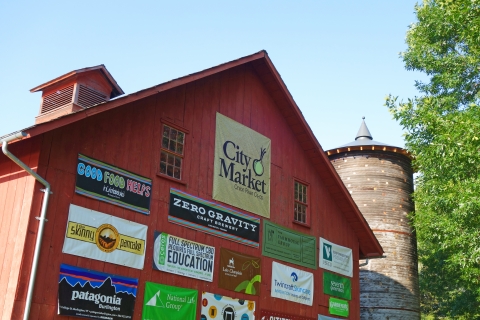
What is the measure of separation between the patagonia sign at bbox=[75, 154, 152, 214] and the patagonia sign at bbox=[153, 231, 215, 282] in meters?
0.91

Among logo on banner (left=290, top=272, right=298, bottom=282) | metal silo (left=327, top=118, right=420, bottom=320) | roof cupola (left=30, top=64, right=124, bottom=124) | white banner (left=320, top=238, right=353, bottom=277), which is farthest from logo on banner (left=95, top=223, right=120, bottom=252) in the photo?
metal silo (left=327, top=118, right=420, bottom=320)

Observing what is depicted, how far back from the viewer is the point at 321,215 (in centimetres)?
1864

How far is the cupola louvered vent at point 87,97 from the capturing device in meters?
14.9

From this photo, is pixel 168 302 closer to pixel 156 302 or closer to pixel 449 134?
Answer: pixel 156 302

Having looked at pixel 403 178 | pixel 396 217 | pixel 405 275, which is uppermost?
pixel 403 178

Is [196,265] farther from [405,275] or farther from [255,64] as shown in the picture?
[405,275]

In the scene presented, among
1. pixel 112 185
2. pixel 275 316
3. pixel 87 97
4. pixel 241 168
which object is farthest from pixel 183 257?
pixel 87 97

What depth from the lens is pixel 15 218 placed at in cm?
1134

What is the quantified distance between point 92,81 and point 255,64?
17.0ft

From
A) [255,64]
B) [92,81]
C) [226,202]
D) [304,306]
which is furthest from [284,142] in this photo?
[92,81]

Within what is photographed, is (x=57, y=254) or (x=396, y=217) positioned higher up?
(x=396, y=217)

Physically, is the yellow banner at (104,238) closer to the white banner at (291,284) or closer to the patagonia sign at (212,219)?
the patagonia sign at (212,219)

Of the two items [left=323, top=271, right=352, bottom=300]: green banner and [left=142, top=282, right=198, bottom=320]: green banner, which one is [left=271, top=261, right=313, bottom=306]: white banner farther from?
[left=142, top=282, right=198, bottom=320]: green banner

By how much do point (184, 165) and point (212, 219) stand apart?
163 cm
